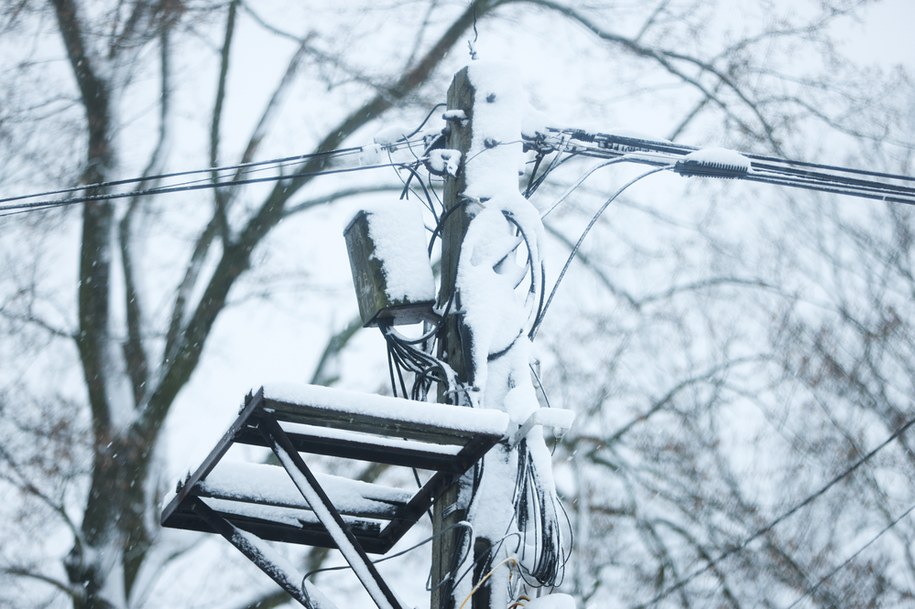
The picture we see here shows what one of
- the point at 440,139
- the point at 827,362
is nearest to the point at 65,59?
the point at 440,139

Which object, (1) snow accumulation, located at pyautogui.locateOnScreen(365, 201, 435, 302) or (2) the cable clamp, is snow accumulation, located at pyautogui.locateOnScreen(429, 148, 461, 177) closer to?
(1) snow accumulation, located at pyautogui.locateOnScreen(365, 201, 435, 302)

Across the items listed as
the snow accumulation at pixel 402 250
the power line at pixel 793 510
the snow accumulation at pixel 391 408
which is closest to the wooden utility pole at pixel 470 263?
the snow accumulation at pixel 402 250

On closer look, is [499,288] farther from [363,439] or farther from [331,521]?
[331,521]

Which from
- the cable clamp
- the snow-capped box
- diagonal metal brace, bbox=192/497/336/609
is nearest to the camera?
the cable clamp

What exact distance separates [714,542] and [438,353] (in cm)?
888

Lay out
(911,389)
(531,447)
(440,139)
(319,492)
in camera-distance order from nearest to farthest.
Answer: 1. (319,492)
2. (531,447)
3. (440,139)
4. (911,389)

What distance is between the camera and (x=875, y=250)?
13.9 m

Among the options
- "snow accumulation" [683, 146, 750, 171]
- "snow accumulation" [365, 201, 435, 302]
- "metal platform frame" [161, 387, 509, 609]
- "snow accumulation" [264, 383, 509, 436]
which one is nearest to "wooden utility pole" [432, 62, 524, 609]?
"snow accumulation" [365, 201, 435, 302]

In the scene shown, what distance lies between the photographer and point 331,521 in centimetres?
380

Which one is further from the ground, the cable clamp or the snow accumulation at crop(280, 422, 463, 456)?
the snow accumulation at crop(280, 422, 463, 456)

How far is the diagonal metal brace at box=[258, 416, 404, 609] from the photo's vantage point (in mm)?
3754

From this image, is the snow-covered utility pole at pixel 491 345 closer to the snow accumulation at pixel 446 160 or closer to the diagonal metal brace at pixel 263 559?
the snow accumulation at pixel 446 160

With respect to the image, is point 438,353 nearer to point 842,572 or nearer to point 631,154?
point 631,154

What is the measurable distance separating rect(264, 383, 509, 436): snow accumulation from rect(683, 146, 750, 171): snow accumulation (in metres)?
2.30
